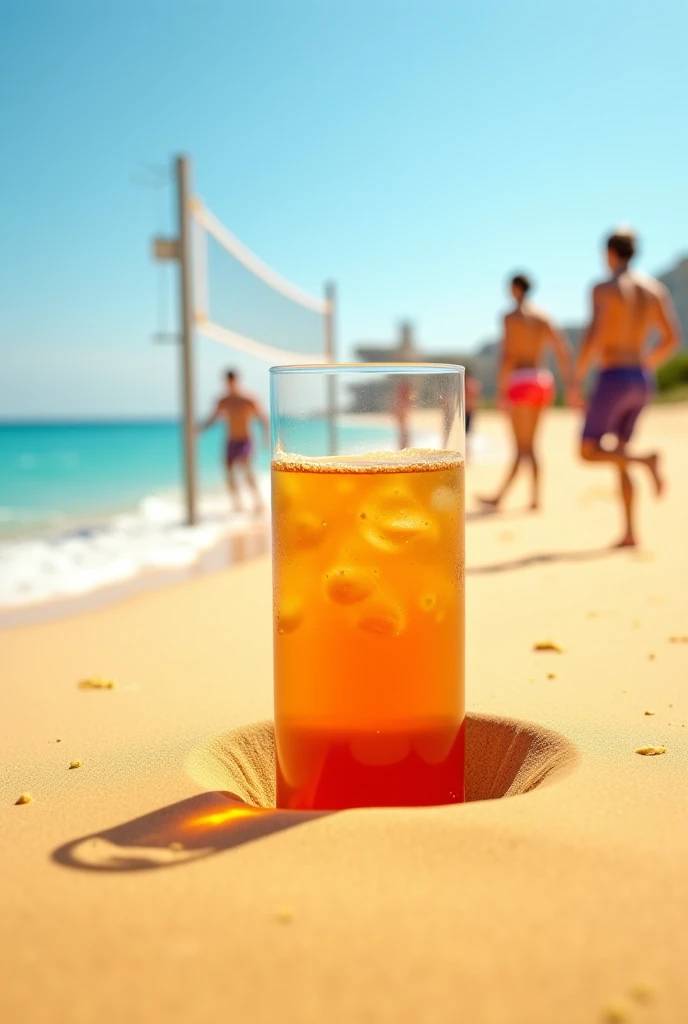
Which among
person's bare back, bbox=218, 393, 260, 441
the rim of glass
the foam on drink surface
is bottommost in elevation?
the foam on drink surface

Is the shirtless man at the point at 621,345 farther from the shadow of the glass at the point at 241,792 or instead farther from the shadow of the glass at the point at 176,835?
the shadow of the glass at the point at 176,835

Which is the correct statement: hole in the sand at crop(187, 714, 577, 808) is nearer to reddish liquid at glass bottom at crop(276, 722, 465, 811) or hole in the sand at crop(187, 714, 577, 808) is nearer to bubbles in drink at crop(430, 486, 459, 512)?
reddish liquid at glass bottom at crop(276, 722, 465, 811)

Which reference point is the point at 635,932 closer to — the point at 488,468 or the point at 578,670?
the point at 578,670

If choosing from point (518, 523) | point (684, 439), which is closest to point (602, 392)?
point (518, 523)

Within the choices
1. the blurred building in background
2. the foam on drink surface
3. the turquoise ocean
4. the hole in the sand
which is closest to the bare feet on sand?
the turquoise ocean

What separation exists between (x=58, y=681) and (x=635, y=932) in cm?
224

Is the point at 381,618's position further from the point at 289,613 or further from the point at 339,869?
the point at 339,869

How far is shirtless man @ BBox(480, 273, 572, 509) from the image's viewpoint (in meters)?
8.89

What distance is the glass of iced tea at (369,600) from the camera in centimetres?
177

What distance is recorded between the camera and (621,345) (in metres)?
6.46

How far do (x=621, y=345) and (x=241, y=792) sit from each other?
5.14 meters

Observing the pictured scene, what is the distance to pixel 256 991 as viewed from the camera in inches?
45.4

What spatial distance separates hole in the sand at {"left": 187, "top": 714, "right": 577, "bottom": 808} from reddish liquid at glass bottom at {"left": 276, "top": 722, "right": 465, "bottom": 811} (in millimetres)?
220

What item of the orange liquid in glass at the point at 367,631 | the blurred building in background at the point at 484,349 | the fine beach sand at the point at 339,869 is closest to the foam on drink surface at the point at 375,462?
the orange liquid in glass at the point at 367,631
